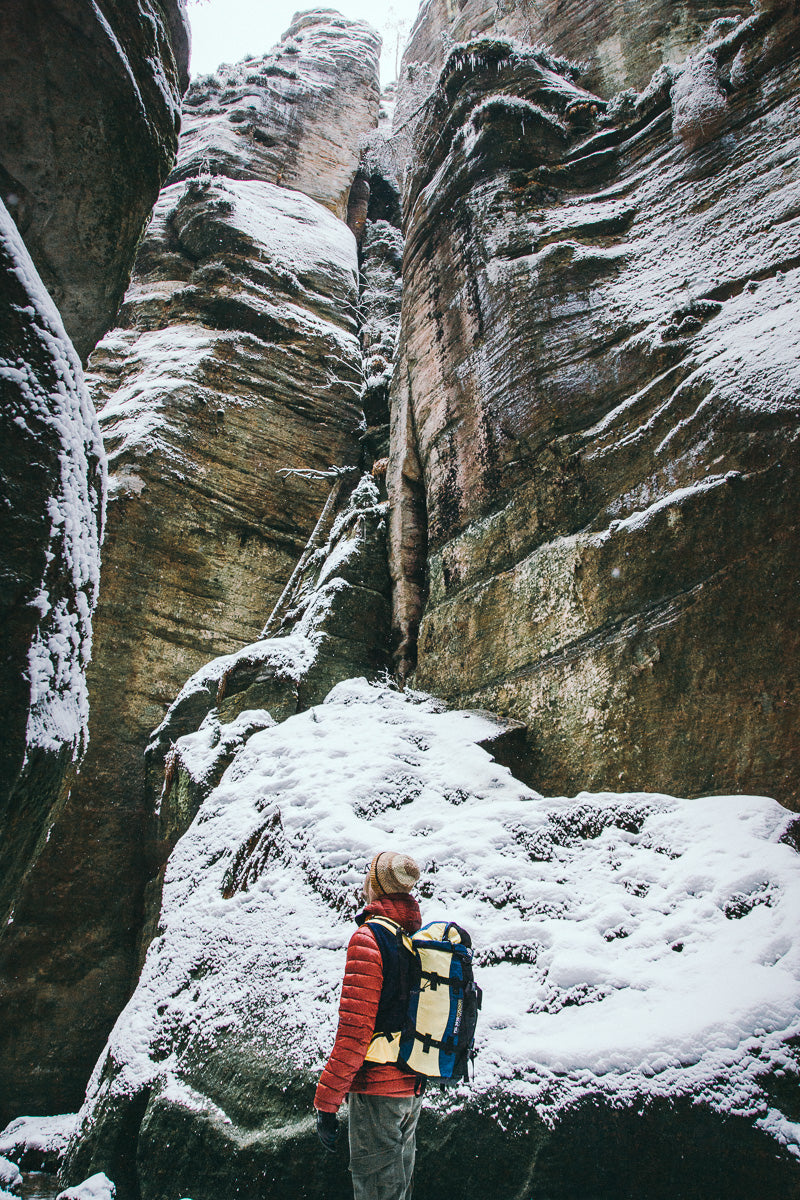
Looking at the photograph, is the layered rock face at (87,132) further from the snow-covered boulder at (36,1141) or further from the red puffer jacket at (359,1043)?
the snow-covered boulder at (36,1141)

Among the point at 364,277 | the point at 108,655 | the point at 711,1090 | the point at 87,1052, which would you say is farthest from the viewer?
the point at 364,277

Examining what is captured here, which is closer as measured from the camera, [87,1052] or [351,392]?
[87,1052]

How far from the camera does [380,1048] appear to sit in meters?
2.45

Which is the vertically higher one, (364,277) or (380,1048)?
(364,277)

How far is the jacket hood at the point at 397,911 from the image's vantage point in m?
2.69

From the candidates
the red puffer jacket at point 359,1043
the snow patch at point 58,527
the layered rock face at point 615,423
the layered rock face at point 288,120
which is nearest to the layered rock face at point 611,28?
the layered rock face at point 615,423

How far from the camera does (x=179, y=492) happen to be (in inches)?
416

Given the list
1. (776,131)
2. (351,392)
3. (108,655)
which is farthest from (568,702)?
(351,392)

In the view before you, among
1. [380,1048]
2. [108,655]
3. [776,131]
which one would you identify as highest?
[776,131]

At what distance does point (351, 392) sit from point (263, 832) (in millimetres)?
10416

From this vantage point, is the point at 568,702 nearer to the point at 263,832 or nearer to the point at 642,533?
the point at 642,533

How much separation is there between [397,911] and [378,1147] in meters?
0.87

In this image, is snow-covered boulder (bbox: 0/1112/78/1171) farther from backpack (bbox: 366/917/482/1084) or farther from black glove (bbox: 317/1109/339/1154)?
backpack (bbox: 366/917/482/1084)

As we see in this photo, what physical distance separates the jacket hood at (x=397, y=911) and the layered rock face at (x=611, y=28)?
436 inches
